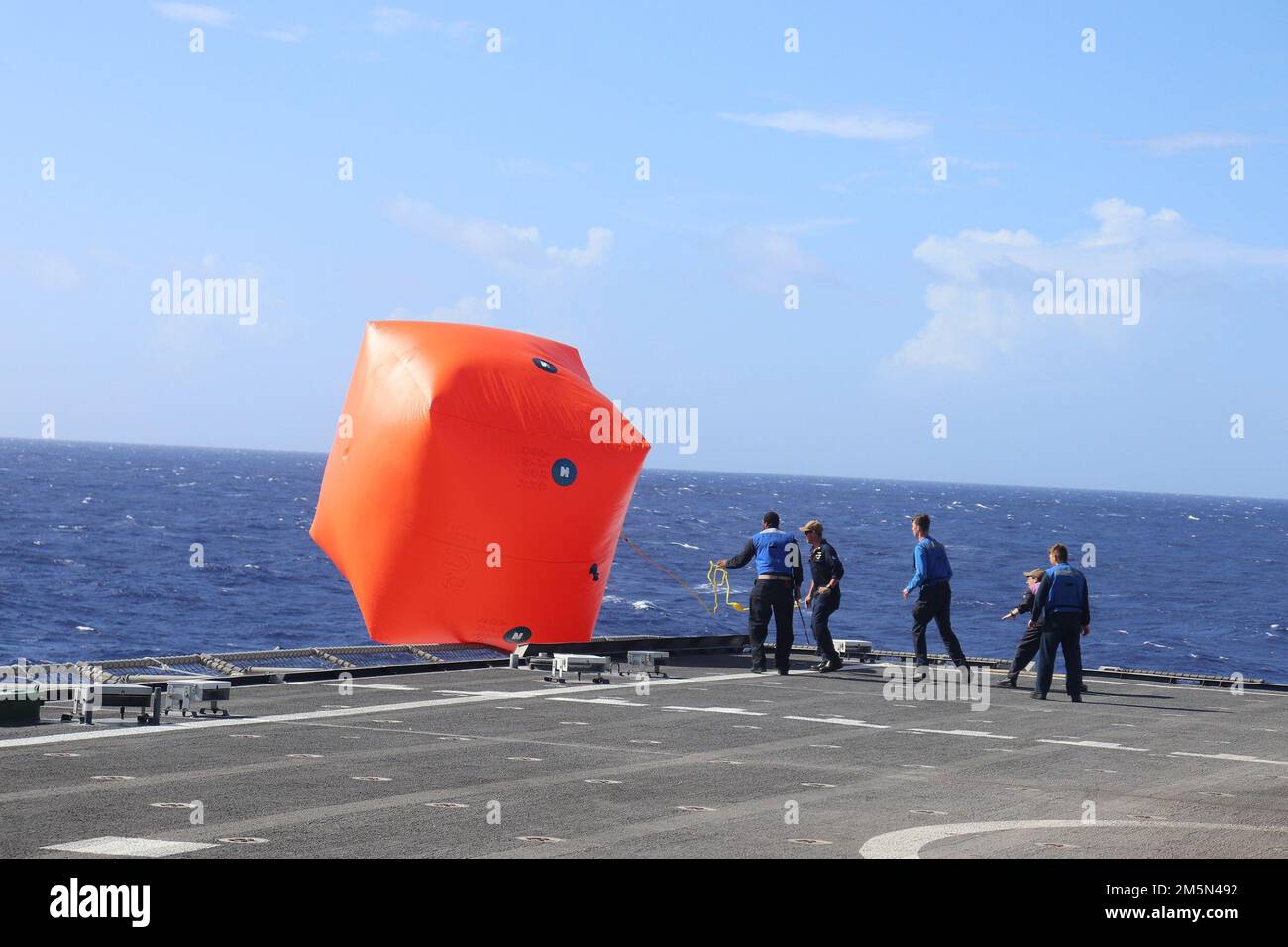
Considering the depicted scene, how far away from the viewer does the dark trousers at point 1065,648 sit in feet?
55.1

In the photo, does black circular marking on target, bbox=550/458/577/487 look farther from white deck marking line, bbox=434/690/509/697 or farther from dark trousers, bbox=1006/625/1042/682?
dark trousers, bbox=1006/625/1042/682

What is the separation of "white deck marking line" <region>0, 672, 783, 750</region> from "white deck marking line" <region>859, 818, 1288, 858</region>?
236 inches

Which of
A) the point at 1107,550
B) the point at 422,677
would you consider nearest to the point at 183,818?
the point at 422,677

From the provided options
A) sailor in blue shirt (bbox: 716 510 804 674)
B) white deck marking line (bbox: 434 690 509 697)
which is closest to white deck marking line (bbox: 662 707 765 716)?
white deck marking line (bbox: 434 690 509 697)

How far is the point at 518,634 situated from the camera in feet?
61.2

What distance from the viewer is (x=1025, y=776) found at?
11.4 metres

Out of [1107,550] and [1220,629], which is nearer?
[1220,629]

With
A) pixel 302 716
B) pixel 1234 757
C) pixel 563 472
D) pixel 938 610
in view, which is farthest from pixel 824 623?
pixel 302 716

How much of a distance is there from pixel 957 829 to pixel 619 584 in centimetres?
6300

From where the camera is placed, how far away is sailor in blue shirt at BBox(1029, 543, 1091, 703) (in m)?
16.8

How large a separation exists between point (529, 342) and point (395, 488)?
2.91 m

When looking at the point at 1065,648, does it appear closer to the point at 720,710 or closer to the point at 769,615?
the point at 769,615
